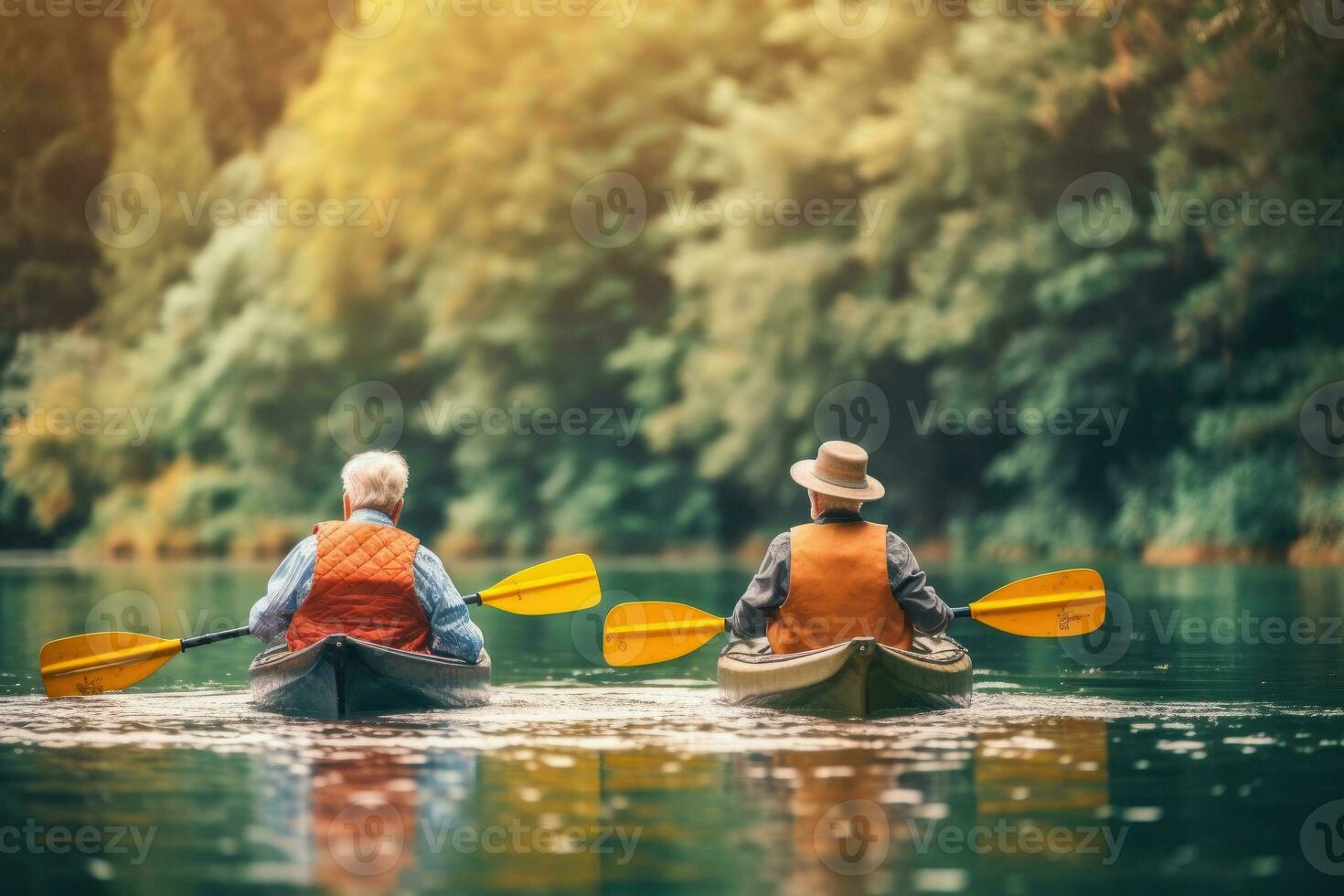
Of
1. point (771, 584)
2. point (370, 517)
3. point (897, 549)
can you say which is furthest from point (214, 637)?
point (897, 549)

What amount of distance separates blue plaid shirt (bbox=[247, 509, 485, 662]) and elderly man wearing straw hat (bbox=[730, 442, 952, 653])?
1376mm

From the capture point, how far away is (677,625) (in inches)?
409

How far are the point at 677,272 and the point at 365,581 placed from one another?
24195 mm

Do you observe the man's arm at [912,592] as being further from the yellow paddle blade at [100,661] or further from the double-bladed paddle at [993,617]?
the yellow paddle blade at [100,661]

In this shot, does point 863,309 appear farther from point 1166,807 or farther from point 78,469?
point 1166,807

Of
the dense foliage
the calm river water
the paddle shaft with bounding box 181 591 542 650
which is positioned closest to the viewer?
the calm river water

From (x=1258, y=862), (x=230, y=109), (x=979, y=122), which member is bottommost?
(x=1258, y=862)

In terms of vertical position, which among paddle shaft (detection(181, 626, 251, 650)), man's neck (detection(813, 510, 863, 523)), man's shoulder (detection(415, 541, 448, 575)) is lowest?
paddle shaft (detection(181, 626, 251, 650))

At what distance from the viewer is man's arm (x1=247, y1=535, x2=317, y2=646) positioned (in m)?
9.05

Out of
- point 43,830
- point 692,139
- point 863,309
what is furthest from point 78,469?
point 43,830

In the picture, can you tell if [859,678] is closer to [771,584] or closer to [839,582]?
[839,582]

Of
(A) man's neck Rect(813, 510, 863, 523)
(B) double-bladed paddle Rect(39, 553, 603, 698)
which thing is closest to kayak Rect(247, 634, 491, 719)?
(B) double-bladed paddle Rect(39, 553, 603, 698)

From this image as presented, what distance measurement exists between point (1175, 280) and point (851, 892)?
2328 cm

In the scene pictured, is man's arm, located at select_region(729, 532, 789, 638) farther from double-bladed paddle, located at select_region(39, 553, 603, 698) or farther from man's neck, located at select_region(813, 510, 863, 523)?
double-bladed paddle, located at select_region(39, 553, 603, 698)
